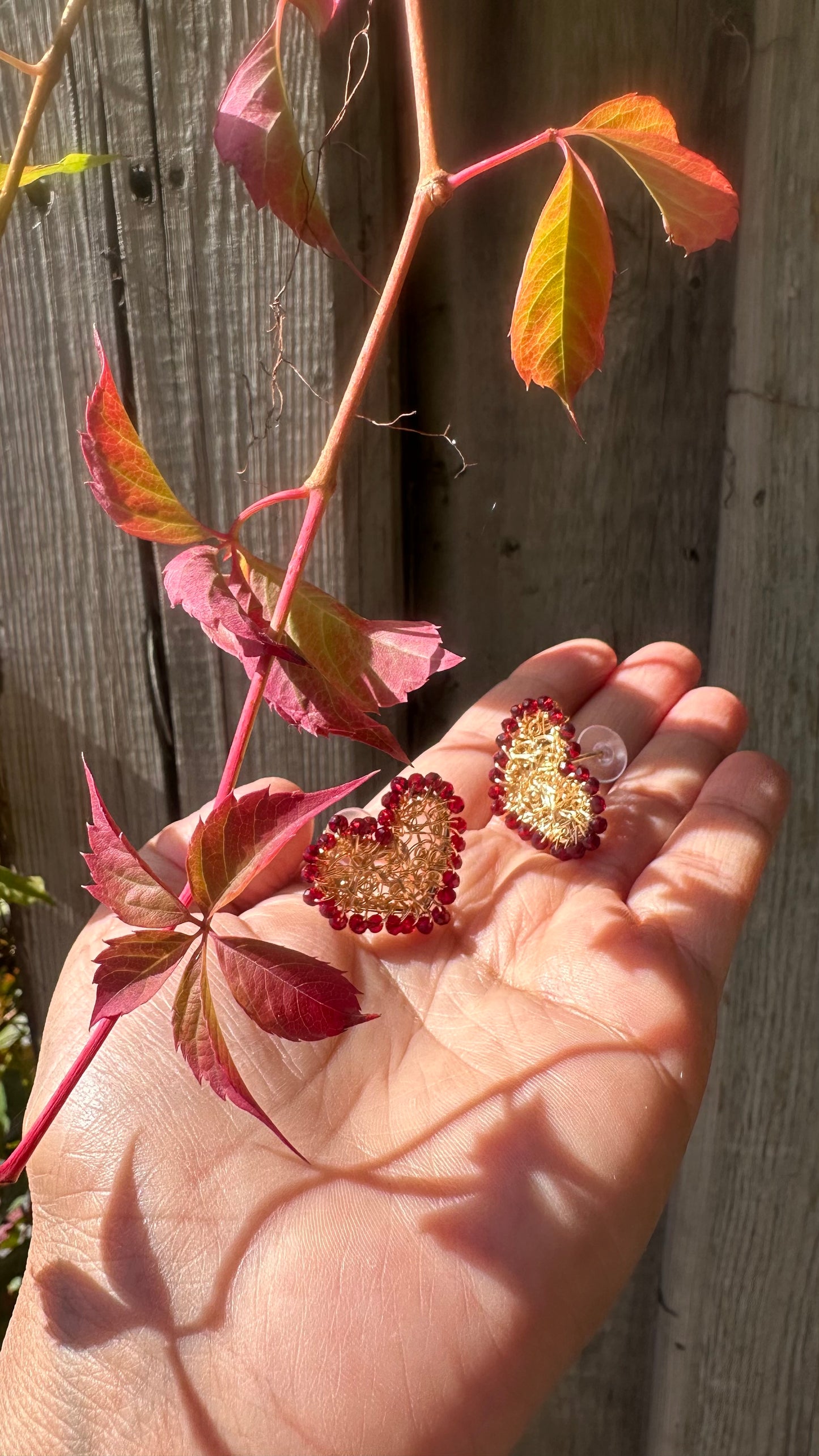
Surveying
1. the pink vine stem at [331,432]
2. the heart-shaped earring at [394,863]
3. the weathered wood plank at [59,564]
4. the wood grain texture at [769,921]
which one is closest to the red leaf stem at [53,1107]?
the pink vine stem at [331,432]

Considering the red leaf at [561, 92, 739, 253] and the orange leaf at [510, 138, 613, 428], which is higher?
the red leaf at [561, 92, 739, 253]

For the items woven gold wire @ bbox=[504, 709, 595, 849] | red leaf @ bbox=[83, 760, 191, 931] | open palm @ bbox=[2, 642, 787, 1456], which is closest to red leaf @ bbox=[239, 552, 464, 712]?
red leaf @ bbox=[83, 760, 191, 931]

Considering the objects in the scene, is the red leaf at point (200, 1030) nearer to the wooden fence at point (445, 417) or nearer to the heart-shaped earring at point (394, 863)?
the heart-shaped earring at point (394, 863)

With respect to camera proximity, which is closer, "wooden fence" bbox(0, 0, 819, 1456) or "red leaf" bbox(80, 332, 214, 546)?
"red leaf" bbox(80, 332, 214, 546)

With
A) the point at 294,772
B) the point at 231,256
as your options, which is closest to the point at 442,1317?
the point at 294,772

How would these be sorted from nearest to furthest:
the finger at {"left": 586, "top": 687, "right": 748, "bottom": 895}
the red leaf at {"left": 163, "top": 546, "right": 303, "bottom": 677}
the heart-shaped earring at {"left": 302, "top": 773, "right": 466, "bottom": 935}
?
the red leaf at {"left": 163, "top": 546, "right": 303, "bottom": 677} < the heart-shaped earring at {"left": 302, "top": 773, "right": 466, "bottom": 935} < the finger at {"left": 586, "top": 687, "right": 748, "bottom": 895}

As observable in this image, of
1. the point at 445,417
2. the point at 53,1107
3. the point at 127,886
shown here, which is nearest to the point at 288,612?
the point at 127,886

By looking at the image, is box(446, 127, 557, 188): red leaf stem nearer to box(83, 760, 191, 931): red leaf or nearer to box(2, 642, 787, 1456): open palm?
box(83, 760, 191, 931): red leaf
